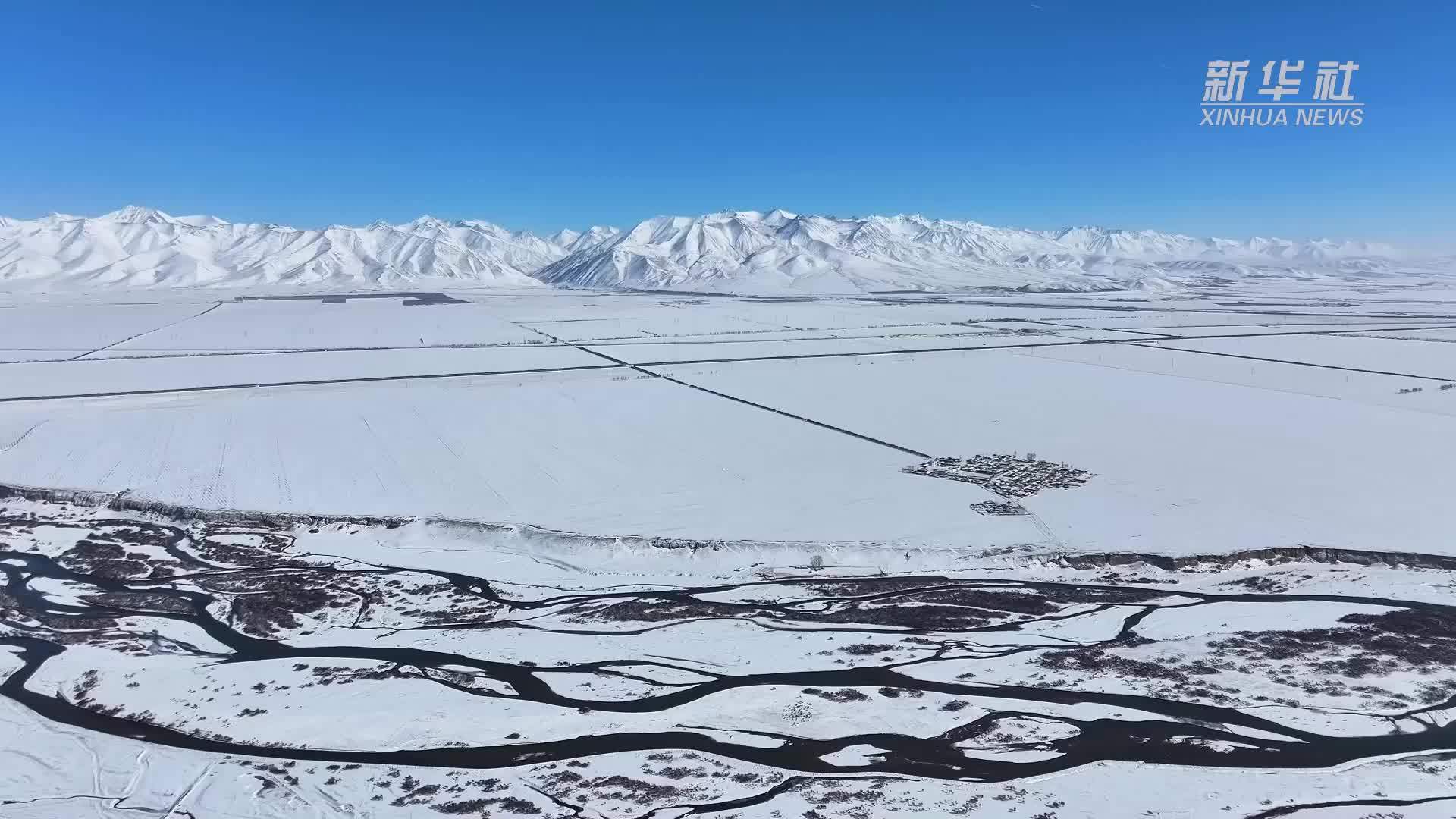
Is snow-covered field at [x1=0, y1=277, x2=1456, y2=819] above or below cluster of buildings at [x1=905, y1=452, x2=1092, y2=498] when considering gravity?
below

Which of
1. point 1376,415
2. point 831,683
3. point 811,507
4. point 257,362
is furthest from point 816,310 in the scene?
point 831,683

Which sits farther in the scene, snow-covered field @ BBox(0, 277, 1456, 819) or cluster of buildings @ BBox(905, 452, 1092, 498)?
cluster of buildings @ BBox(905, 452, 1092, 498)

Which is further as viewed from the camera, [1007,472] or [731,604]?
[1007,472]

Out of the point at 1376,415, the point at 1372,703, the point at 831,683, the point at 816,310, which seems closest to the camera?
the point at 1372,703

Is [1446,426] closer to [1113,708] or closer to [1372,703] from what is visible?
[1372,703]

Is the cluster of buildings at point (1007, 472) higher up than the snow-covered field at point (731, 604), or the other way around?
the cluster of buildings at point (1007, 472)

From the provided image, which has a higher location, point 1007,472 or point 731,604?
point 1007,472

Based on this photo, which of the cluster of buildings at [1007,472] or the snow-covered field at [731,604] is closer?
the snow-covered field at [731,604]

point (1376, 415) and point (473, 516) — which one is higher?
point (1376, 415)
